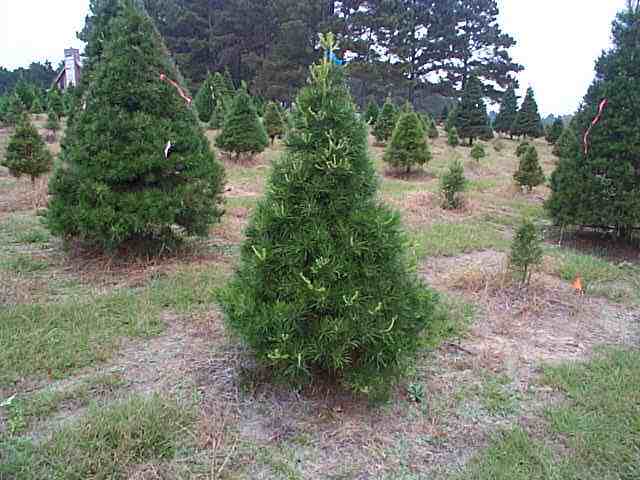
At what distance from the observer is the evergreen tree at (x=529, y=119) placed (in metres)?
26.1

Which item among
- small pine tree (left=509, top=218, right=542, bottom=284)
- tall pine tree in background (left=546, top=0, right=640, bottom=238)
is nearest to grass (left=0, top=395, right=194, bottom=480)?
small pine tree (left=509, top=218, right=542, bottom=284)

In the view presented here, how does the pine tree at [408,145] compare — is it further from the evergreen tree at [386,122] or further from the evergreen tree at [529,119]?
the evergreen tree at [529,119]

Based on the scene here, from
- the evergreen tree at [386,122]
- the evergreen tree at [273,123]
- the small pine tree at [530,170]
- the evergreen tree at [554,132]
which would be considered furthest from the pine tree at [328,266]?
the evergreen tree at [554,132]

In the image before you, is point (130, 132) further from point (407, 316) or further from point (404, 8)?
point (404, 8)

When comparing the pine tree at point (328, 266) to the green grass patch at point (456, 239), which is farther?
the green grass patch at point (456, 239)

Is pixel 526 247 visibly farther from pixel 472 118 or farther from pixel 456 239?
pixel 472 118

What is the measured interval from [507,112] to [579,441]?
29.2 metres

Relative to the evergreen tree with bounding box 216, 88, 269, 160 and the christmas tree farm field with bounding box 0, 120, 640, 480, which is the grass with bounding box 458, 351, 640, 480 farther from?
the evergreen tree with bounding box 216, 88, 269, 160

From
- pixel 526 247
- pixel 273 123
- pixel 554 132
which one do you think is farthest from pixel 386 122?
pixel 526 247

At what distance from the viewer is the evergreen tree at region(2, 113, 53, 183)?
884cm

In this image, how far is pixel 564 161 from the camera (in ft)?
24.7

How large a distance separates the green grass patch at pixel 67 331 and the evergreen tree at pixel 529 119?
2630 cm

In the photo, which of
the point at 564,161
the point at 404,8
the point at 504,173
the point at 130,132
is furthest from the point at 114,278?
the point at 404,8

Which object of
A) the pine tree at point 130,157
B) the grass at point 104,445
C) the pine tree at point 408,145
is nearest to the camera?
the grass at point 104,445
